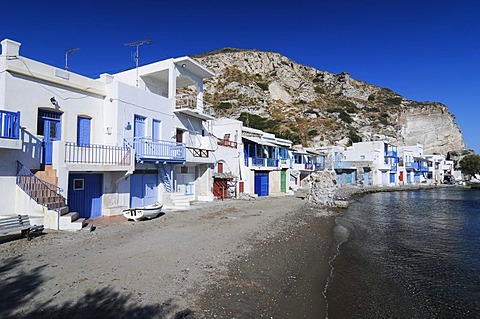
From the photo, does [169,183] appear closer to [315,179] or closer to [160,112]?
[160,112]

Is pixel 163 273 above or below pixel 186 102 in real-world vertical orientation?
below

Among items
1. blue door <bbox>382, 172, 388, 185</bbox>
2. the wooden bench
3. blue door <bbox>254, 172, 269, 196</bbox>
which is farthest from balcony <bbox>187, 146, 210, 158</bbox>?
blue door <bbox>382, 172, 388, 185</bbox>

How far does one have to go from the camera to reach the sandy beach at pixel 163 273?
18.2 feet

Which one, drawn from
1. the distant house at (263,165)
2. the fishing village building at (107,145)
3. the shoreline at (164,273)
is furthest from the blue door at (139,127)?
the distant house at (263,165)

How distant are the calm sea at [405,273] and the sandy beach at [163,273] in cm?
77

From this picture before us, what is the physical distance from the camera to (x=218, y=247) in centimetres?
1009

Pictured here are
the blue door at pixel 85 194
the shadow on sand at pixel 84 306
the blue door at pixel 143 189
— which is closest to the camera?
the shadow on sand at pixel 84 306

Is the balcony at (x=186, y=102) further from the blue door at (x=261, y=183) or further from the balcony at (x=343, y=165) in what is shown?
the balcony at (x=343, y=165)

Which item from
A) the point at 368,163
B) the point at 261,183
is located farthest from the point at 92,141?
the point at 368,163

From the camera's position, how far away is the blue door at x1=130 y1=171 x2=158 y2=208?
17.2 meters

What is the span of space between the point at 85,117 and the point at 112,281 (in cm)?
1129

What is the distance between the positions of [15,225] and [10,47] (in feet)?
25.7

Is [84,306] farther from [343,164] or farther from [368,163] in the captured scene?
[368,163]

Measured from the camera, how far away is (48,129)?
13383 millimetres
